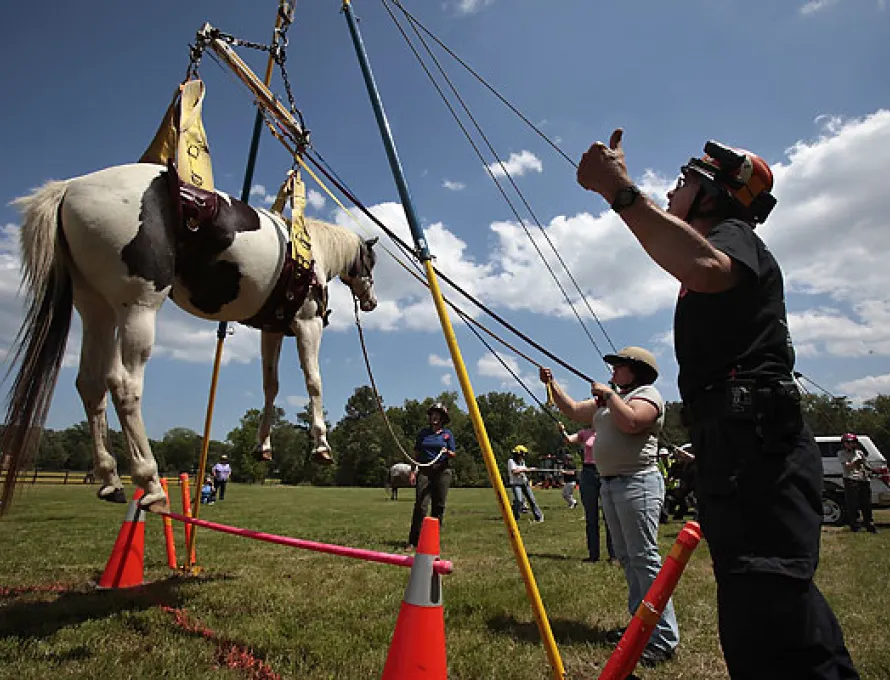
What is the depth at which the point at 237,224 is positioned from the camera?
3871 mm

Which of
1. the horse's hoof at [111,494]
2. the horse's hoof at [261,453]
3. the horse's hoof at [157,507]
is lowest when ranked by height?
the horse's hoof at [157,507]

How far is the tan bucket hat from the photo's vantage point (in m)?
4.16

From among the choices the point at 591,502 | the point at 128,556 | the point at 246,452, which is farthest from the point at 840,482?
the point at 246,452

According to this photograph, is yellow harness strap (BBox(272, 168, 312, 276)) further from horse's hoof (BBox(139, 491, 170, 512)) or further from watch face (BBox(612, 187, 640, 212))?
watch face (BBox(612, 187, 640, 212))

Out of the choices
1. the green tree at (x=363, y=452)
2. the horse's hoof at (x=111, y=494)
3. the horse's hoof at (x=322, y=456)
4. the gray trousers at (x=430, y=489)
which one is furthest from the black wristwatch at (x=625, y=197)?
the green tree at (x=363, y=452)

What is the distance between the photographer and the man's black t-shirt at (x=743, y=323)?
1.72 m

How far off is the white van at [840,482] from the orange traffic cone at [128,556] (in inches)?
594

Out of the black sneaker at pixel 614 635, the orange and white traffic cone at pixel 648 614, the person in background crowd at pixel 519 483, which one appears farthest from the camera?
the person in background crowd at pixel 519 483

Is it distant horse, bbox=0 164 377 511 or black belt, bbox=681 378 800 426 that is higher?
distant horse, bbox=0 164 377 511

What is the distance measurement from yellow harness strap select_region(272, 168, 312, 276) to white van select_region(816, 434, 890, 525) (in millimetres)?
14483

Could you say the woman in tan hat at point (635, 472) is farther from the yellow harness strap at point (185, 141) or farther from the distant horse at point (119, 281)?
the yellow harness strap at point (185, 141)

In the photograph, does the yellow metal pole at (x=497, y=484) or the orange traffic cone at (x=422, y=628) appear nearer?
the orange traffic cone at (x=422, y=628)

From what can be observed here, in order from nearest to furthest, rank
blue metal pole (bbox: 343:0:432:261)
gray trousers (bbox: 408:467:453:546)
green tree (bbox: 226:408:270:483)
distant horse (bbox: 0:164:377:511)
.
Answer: blue metal pole (bbox: 343:0:432:261), distant horse (bbox: 0:164:377:511), gray trousers (bbox: 408:467:453:546), green tree (bbox: 226:408:270:483)

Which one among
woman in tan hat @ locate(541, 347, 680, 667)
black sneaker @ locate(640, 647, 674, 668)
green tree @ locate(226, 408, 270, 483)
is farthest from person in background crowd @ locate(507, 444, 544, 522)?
green tree @ locate(226, 408, 270, 483)
